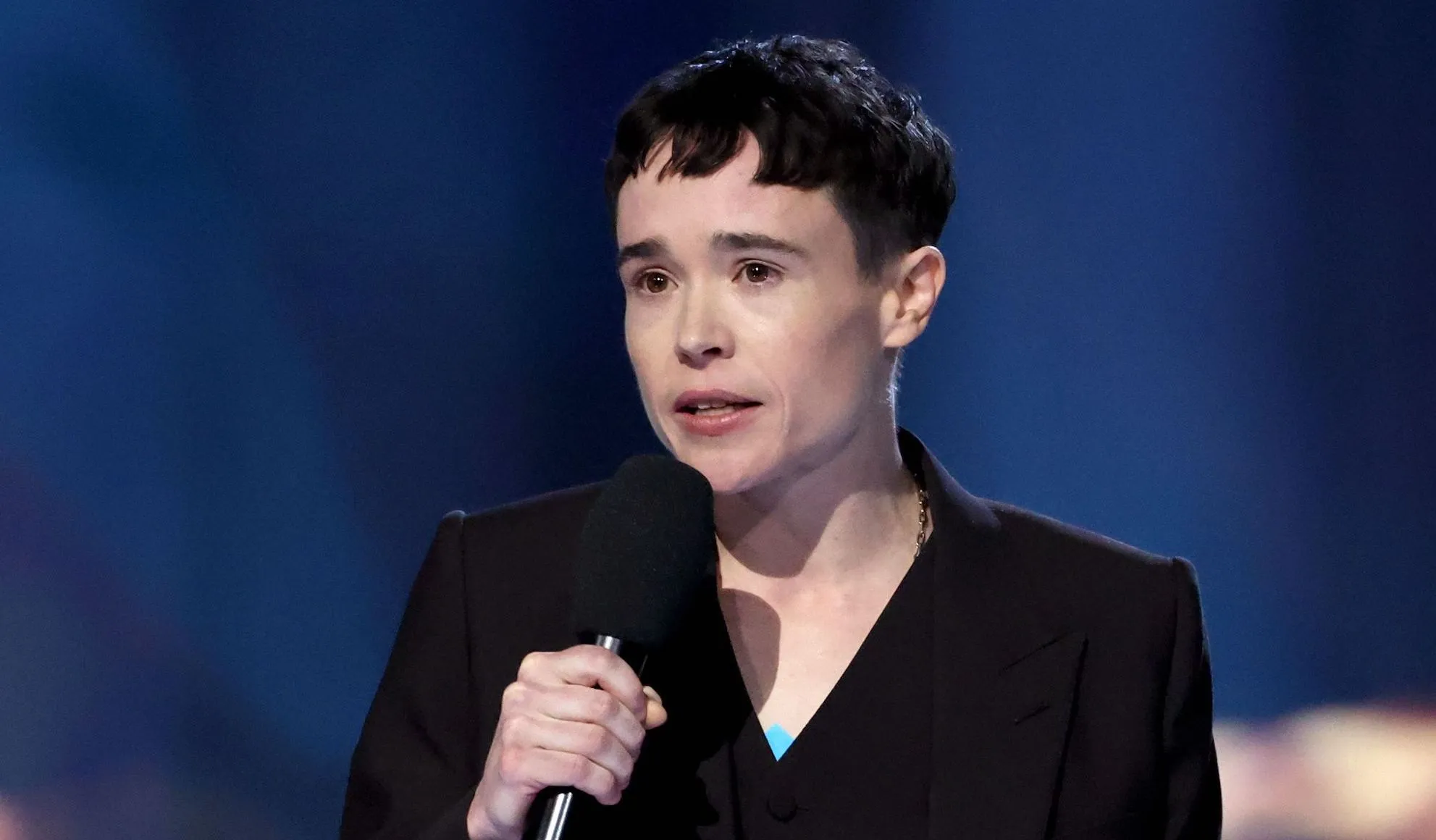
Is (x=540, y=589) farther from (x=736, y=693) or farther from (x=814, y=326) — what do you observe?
(x=814, y=326)

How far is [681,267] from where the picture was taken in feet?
5.84

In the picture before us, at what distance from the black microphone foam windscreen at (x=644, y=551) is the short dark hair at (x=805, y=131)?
40cm

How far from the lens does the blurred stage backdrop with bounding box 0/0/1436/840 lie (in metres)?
2.20

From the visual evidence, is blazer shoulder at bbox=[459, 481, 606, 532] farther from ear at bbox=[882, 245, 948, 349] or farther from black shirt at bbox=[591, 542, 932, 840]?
ear at bbox=[882, 245, 948, 349]

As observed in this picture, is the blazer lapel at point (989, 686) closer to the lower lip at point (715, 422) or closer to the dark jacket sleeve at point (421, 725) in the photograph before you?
the lower lip at point (715, 422)

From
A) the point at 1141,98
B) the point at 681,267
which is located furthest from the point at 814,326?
the point at 1141,98

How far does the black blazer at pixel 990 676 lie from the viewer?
1.77 metres

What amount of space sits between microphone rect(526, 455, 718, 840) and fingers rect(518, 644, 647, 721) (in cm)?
3

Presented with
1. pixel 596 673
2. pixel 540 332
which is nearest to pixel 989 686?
pixel 596 673

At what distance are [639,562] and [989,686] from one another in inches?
22.1

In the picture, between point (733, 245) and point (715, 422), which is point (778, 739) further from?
point (733, 245)

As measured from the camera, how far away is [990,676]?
183 cm

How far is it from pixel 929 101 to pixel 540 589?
1.09 metres

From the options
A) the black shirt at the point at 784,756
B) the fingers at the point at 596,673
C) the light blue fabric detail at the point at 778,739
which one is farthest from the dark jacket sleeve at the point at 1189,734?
the fingers at the point at 596,673
